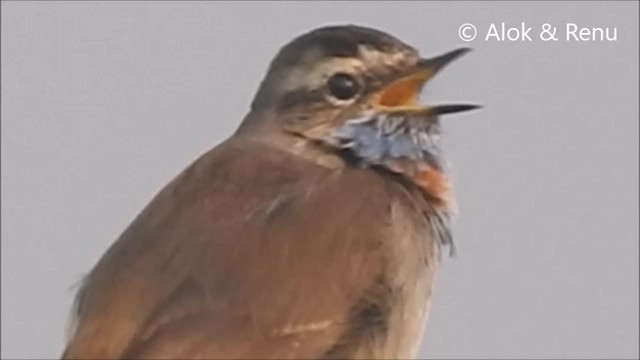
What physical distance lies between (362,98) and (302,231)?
2.69 feet

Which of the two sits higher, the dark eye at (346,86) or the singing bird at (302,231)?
the dark eye at (346,86)

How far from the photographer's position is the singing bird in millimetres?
10086

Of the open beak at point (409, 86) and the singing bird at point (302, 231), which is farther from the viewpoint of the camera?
the open beak at point (409, 86)

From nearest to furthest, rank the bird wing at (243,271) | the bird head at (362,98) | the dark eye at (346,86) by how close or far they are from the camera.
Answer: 1. the bird wing at (243,271)
2. the bird head at (362,98)
3. the dark eye at (346,86)

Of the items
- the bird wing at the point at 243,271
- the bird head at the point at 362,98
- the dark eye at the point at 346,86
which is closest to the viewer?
the bird wing at the point at 243,271

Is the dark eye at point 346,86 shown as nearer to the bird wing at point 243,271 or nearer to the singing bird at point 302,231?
the singing bird at point 302,231

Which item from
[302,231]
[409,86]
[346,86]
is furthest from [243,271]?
[409,86]

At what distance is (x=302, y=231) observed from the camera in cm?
1041

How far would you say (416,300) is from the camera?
412 inches

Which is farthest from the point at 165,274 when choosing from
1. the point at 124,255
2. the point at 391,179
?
the point at 391,179

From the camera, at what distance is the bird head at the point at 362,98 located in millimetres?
10945

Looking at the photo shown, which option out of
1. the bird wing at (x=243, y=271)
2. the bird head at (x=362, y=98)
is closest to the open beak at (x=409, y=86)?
the bird head at (x=362, y=98)

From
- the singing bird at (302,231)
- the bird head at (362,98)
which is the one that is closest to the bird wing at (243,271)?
the singing bird at (302,231)

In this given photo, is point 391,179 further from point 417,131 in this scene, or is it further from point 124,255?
point 124,255
